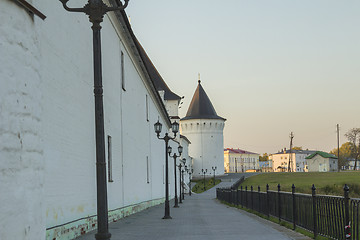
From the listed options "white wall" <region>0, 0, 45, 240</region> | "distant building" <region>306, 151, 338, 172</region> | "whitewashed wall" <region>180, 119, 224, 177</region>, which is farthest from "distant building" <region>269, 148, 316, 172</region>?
"white wall" <region>0, 0, 45, 240</region>

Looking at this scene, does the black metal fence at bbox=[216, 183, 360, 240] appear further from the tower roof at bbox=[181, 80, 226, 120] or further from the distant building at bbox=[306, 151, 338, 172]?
the distant building at bbox=[306, 151, 338, 172]

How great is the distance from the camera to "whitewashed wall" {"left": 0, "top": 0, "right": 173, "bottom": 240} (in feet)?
19.2

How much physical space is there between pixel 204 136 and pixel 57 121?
85924 millimetres

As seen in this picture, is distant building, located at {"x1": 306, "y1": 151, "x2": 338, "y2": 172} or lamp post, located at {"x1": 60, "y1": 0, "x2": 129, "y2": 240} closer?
lamp post, located at {"x1": 60, "y1": 0, "x2": 129, "y2": 240}

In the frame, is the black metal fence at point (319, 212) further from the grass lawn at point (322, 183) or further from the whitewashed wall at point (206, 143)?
the whitewashed wall at point (206, 143)

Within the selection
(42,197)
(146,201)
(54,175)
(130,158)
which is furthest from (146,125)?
(42,197)

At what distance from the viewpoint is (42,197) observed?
6648 millimetres

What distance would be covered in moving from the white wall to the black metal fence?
17.3 feet

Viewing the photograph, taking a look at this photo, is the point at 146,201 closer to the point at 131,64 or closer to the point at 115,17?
the point at 131,64

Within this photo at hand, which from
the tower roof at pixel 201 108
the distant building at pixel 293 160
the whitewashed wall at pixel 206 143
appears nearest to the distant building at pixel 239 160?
the distant building at pixel 293 160

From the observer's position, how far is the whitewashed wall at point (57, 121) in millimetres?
5847

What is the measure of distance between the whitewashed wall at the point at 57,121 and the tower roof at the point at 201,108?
240 ft

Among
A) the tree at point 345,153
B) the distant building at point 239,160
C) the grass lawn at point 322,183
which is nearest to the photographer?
the grass lawn at point 322,183

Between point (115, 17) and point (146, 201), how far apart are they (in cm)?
1175
